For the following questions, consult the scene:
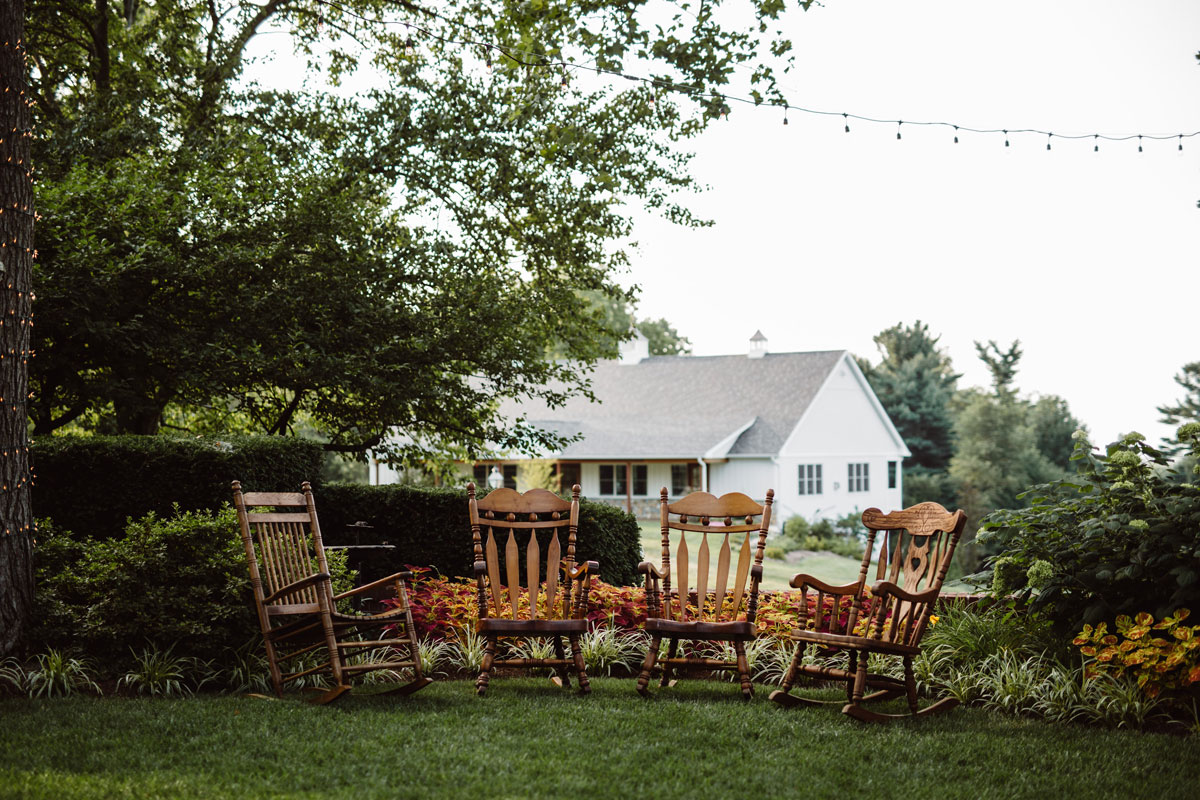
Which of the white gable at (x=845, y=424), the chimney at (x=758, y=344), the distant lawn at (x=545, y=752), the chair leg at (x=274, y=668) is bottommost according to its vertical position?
the distant lawn at (x=545, y=752)

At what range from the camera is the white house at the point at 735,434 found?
23.9 metres

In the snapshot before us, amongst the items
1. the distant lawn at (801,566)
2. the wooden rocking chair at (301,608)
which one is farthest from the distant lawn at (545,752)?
the distant lawn at (801,566)

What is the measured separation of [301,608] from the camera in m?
5.31

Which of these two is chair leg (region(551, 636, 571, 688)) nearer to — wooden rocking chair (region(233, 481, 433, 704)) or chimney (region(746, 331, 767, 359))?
wooden rocking chair (region(233, 481, 433, 704))

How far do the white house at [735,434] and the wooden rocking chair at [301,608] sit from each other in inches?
664

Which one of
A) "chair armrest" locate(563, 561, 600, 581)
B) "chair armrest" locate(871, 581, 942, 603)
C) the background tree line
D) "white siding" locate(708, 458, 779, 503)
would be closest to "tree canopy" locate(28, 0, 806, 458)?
"chair armrest" locate(563, 561, 600, 581)

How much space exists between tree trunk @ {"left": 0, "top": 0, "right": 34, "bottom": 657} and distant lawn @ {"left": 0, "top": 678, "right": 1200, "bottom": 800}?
3.26 feet

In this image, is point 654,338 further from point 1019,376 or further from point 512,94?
point 512,94

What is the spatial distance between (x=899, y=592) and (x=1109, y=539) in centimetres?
143

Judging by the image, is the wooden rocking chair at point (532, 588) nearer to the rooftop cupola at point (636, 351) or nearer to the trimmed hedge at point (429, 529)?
the trimmed hedge at point (429, 529)

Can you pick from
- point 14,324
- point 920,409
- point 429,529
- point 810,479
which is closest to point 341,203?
point 429,529

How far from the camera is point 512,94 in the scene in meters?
10.6

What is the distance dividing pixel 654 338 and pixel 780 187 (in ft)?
79.9

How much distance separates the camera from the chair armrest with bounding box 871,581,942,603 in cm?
475
